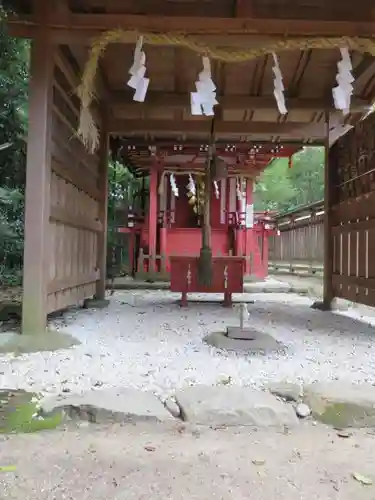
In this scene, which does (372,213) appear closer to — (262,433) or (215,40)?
(215,40)

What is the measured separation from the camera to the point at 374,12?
4.85 meters

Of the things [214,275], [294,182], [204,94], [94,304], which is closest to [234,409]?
[204,94]

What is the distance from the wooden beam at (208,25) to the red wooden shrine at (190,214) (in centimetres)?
A: 676

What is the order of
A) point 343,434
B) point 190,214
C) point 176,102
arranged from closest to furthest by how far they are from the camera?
point 343,434
point 176,102
point 190,214

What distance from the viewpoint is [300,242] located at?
17750mm

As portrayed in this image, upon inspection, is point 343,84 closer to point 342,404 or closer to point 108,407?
point 342,404

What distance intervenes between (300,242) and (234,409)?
15.6 metres

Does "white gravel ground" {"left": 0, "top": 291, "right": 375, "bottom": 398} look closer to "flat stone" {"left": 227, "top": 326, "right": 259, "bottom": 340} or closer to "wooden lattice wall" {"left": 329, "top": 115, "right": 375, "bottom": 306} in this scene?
"flat stone" {"left": 227, "top": 326, "right": 259, "bottom": 340}

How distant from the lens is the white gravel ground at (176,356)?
133 inches

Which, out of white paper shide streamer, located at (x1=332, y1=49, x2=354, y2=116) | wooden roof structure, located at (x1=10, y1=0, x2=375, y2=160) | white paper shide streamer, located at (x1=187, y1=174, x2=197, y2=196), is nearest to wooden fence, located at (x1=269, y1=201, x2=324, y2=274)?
white paper shide streamer, located at (x1=187, y1=174, x2=197, y2=196)

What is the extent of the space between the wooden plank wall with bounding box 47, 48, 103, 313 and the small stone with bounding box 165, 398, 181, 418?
92.8 inches

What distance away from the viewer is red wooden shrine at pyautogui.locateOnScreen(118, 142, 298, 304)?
12734 mm

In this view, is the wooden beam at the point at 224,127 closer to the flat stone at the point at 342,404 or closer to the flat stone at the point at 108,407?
the flat stone at the point at 342,404

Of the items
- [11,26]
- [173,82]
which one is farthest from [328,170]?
[11,26]
